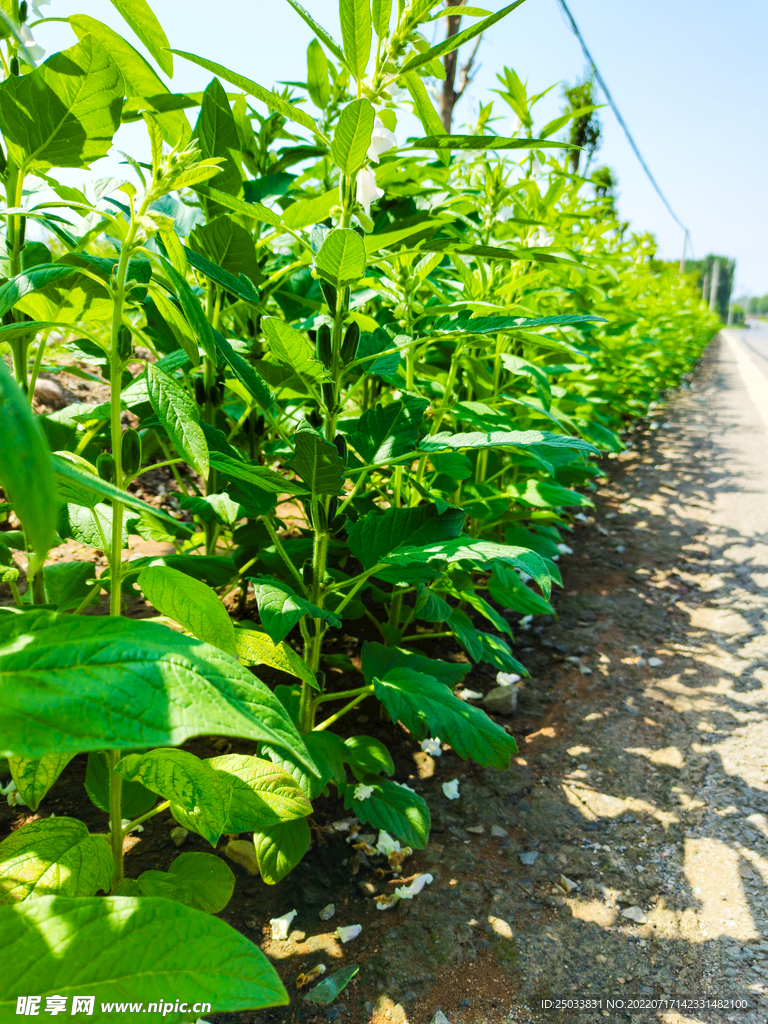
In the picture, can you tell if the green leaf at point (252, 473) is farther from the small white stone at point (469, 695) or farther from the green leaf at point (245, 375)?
the small white stone at point (469, 695)

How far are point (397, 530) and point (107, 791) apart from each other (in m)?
0.66

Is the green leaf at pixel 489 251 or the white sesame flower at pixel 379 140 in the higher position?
the white sesame flower at pixel 379 140

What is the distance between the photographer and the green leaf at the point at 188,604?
2.73 feet

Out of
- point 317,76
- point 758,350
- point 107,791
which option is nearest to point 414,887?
point 107,791

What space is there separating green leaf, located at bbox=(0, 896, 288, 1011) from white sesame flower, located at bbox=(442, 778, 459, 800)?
1.04 metres

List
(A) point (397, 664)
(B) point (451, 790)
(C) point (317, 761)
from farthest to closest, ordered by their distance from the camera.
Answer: (B) point (451, 790) < (A) point (397, 664) < (C) point (317, 761)

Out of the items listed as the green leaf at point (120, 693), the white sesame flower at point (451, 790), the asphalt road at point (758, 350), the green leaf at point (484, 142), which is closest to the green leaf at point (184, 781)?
the green leaf at point (120, 693)

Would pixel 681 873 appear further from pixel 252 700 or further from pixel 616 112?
pixel 616 112

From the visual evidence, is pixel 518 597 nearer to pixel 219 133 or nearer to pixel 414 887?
pixel 414 887

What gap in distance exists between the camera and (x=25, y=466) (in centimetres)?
40

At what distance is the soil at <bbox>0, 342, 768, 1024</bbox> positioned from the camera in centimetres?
117

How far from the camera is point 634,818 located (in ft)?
5.36

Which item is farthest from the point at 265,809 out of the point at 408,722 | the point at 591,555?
the point at 591,555

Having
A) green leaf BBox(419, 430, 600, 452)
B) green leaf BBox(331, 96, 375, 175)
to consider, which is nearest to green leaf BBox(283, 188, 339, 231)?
green leaf BBox(331, 96, 375, 175)
